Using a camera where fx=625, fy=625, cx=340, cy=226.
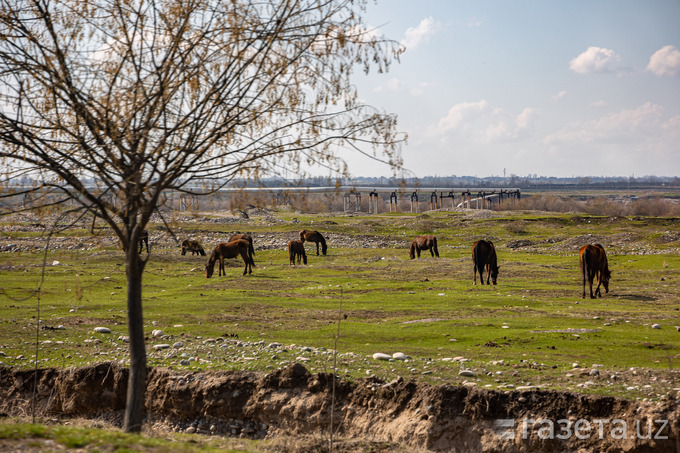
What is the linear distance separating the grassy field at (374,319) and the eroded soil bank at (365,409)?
561 millimetres

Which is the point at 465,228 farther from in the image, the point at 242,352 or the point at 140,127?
the point at 140,127

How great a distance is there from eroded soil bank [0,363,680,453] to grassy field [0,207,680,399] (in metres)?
0.56

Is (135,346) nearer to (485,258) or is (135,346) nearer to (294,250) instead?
(485,258)

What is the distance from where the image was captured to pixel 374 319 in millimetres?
20875

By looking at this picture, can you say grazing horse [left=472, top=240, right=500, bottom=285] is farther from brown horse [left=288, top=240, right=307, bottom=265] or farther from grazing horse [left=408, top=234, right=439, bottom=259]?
brown horse [left=288, top=240, right=307, bottom=265]

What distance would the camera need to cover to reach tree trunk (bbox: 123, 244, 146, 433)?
343 inches

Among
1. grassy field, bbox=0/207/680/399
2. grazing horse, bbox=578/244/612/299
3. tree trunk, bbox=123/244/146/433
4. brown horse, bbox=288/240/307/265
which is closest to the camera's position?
tree trunk, bbox=123/244/146/433

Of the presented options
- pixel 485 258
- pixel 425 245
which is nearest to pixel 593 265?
pixel 485 258

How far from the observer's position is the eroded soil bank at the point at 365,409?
10.4 m

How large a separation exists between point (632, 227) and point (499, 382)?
62919mm

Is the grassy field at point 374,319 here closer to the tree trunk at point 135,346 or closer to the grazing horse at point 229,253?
the tree trunk at point 135,346

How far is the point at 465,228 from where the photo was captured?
72938 mm

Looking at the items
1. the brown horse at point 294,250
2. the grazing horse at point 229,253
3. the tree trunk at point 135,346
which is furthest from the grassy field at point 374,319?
the brown horse at point 294,250

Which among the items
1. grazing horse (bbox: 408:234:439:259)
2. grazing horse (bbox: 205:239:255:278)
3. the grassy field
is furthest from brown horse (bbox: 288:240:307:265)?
grazing horse (bbox: 408:234:439:259)
